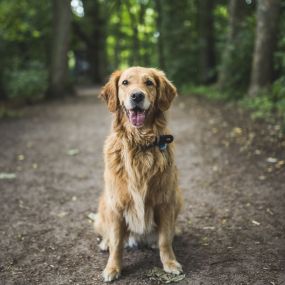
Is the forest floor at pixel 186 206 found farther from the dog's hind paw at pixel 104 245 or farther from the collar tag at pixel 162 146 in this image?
the collar tag at pixel 162 146

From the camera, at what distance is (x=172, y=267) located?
135 inches

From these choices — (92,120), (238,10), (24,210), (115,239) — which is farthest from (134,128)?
(238,10)

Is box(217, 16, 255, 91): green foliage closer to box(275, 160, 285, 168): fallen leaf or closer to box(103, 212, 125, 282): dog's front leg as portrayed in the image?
box(275, 160, 285, 168): fallen leaf

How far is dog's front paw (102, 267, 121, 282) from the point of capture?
3357 mm

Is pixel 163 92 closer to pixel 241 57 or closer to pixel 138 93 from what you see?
pixel 138 93

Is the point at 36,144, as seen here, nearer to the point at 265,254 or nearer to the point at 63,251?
the point at 63,251

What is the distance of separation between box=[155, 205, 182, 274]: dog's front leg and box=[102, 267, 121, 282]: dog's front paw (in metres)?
0.43

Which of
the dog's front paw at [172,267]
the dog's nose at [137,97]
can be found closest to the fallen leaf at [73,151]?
the dog's nose at [137,97]

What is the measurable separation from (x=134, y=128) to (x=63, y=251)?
1521 millimetres

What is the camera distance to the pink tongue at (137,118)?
11.3 feet

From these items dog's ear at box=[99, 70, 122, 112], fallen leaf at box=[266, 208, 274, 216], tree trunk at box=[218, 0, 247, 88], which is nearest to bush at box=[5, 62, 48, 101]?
tree trunk at box=[218, 0, 247, 88]

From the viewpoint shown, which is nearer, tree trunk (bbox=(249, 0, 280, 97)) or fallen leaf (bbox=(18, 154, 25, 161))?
fallen leaf (bbox=(18, 154, 25, 161))

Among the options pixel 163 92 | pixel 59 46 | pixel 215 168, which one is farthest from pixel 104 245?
pixel 59 46

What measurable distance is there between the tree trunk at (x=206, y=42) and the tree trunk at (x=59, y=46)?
590cm
